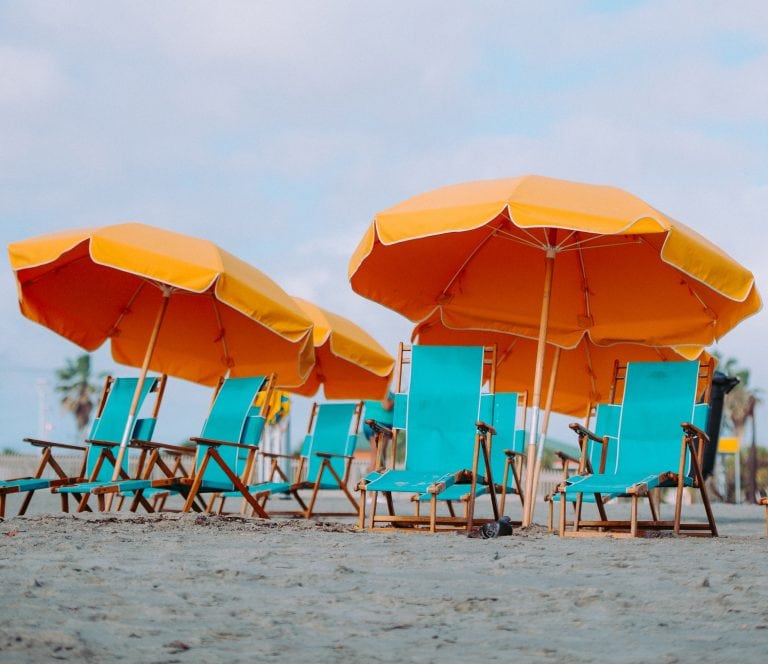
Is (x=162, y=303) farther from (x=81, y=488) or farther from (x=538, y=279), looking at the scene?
(x=538, y=279)

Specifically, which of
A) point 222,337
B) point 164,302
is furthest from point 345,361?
point 164,302

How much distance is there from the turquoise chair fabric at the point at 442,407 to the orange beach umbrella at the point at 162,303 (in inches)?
41.9

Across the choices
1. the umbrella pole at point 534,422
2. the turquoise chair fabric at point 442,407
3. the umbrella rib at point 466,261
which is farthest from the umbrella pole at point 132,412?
the umbrella pole at point 534,422

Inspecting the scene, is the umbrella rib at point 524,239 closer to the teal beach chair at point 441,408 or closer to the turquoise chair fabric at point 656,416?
the teal beach chair at point 441,408

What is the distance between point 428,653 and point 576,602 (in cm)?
81

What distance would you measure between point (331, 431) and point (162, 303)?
253cm

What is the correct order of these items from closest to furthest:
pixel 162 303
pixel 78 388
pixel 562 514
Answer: pixel 562 514, pixel 162 303, pixel 78 388

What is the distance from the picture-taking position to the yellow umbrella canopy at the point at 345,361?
1050 cm

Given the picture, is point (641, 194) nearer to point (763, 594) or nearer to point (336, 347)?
point (763, 594)

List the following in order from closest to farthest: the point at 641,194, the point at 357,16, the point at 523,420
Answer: the point at 641,194 → the point at 357,16 → the point at 523,420

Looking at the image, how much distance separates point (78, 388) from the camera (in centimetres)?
4969

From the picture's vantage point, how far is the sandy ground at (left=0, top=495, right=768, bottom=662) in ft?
8.33

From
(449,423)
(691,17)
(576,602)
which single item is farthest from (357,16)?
(576,602)

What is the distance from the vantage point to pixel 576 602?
10.4 ft
